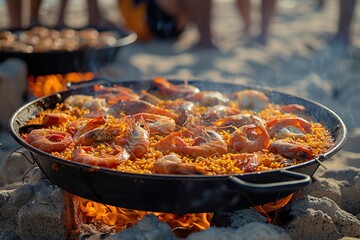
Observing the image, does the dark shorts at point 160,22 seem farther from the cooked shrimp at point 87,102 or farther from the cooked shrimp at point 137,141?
the cooked shrimp at point 137,141

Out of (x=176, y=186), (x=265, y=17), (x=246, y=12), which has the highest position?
(x=176, y=186)

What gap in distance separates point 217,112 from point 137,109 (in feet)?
1.80

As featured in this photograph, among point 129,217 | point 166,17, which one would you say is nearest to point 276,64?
point 166,17

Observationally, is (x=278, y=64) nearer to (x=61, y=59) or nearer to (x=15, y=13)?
(x=61, y=59)

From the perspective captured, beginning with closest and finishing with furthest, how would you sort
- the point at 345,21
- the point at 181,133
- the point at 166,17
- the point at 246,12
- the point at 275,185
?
the point at 275,185 < the point at 181,133 < the point at 345,21 < the point at 166,17 < the point at 246,12

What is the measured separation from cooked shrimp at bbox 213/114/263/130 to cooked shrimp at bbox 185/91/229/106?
437mm

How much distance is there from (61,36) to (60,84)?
105 centimetres

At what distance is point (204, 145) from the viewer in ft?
9.31

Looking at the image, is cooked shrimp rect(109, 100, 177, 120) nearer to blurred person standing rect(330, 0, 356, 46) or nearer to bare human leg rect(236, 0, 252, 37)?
blurred person standing rect(330, 0, 356, 46)

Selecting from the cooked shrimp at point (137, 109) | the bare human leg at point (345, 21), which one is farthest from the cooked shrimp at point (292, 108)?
the bare human leg at point (345, 21)

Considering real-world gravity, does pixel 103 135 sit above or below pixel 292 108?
above

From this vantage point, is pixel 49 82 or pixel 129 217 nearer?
pixel 129 217

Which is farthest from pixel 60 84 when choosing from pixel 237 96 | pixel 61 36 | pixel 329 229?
pixel 329 229

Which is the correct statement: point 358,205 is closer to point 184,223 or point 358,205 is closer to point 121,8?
point 184,223
